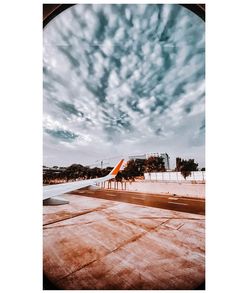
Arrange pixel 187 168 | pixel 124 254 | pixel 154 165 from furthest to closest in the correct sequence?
pixel 154 165 → pixel 187 168 → pixel 124 254

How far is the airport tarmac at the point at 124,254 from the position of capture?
2377 mm

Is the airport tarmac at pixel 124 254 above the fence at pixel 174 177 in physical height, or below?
above

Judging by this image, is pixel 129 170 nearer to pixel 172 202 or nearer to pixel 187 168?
pixel 187 168

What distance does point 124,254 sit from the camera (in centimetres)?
311

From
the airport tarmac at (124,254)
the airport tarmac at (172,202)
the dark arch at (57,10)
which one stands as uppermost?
the dark arch at (57,10)

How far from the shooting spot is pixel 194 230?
435cm

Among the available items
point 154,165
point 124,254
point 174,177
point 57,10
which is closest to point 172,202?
point 124,254

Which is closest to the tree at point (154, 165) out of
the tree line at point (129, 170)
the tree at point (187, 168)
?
the tree line at point (129, 170)

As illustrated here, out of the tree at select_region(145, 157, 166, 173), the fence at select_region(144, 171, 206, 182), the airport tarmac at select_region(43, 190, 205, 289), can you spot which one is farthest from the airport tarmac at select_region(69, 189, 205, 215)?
the tree at select_region(145, 157, 166, 173)

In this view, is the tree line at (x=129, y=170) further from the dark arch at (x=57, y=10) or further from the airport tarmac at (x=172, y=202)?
the dark arch at (x=57, y=10)

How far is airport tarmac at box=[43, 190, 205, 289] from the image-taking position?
2377 mm

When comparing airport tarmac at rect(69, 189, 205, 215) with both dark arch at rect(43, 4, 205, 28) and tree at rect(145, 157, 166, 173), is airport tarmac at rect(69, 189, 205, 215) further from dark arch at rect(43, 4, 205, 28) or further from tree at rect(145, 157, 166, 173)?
tree at rect(145, 157, 166, 173)

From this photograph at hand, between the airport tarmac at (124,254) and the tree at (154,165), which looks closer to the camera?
the airport tarmac at (124,254)

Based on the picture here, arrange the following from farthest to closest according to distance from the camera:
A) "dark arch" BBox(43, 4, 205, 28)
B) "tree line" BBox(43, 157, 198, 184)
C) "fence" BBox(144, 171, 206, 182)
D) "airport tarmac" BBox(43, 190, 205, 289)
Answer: "tree line" BBox(43, 157, 198, 184), "fence" BBox(144, 171, 206, 182), "airport tarmac" BBox(43, 190, 205, 289), "dark arch" BBox(43, 4, 205, 28)
